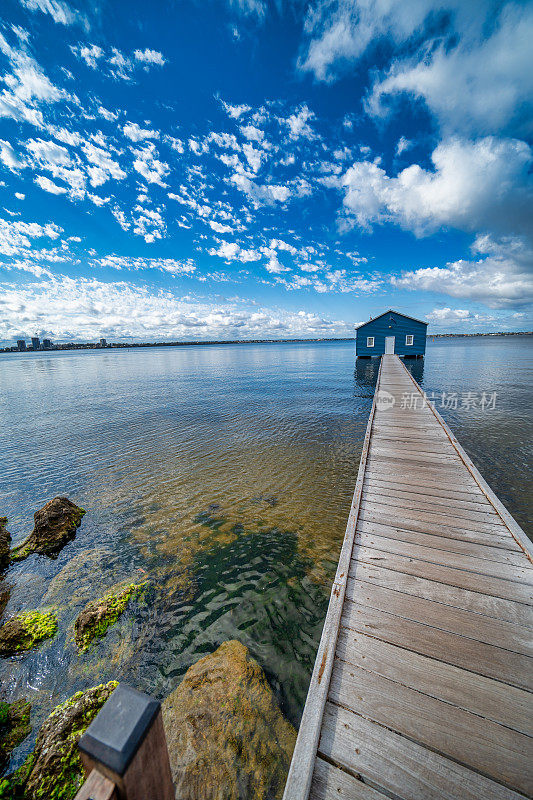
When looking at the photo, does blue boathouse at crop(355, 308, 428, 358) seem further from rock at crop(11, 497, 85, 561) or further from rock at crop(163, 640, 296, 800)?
rock at crop(163, 640, 296, 800)

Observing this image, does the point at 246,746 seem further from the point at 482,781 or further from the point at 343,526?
the point at 343,526

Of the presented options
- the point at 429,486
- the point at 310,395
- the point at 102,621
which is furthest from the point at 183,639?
the point at 310,395

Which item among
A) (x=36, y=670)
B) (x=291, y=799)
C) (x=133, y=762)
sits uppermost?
(x=133, y=762)

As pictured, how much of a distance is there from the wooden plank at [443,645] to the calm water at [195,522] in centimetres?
172

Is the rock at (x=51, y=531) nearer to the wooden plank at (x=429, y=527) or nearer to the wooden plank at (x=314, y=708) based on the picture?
the wooden plank at (x=314, y=708)

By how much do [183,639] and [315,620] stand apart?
224 cm

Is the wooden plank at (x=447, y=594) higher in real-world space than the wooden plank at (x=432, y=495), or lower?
lower

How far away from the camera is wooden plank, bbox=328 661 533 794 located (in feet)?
7.48

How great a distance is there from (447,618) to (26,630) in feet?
21.9

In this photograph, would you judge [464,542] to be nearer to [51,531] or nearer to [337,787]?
[337,787]

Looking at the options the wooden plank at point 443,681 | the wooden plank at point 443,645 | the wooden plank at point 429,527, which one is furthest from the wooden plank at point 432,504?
the wooden plank at point 443,681

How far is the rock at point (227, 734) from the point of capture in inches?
128

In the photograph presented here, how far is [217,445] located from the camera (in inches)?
540

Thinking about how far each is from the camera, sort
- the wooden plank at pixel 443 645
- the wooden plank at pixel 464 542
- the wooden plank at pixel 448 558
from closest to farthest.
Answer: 1. the wooden plank at pixel 443 645
2. the wooden plank at pixel 448 558
3. the wooden plank at pixel 464 542
